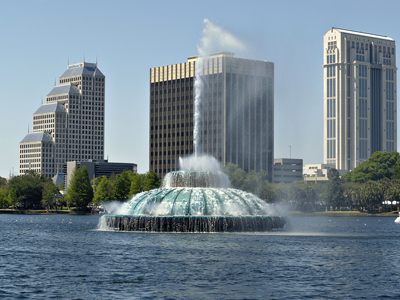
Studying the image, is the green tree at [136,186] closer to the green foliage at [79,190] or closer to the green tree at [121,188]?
the green tree at [121,188]

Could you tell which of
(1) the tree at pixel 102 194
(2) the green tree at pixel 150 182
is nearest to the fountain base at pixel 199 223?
(2) the green tree at pixel 150 182

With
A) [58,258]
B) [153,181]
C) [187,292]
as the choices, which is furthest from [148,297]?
[153,181]

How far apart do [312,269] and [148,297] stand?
45.0ft

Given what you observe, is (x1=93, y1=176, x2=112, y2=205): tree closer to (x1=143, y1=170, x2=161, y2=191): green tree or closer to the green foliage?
the green foliage

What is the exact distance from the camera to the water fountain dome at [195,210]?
67.6 m

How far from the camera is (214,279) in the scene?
3741 cm

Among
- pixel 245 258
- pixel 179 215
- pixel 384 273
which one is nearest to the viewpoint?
pixel 384 273

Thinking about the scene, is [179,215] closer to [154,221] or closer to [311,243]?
[154,221]

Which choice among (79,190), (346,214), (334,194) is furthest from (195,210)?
(334,194)

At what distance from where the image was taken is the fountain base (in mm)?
67250

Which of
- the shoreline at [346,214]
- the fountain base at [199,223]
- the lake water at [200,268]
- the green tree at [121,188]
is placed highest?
the green tree at [121,188]

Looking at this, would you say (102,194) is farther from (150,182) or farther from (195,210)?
(195,210)

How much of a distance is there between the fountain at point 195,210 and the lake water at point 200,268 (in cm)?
385

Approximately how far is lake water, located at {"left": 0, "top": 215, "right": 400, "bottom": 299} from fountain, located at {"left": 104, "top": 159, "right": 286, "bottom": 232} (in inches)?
152
